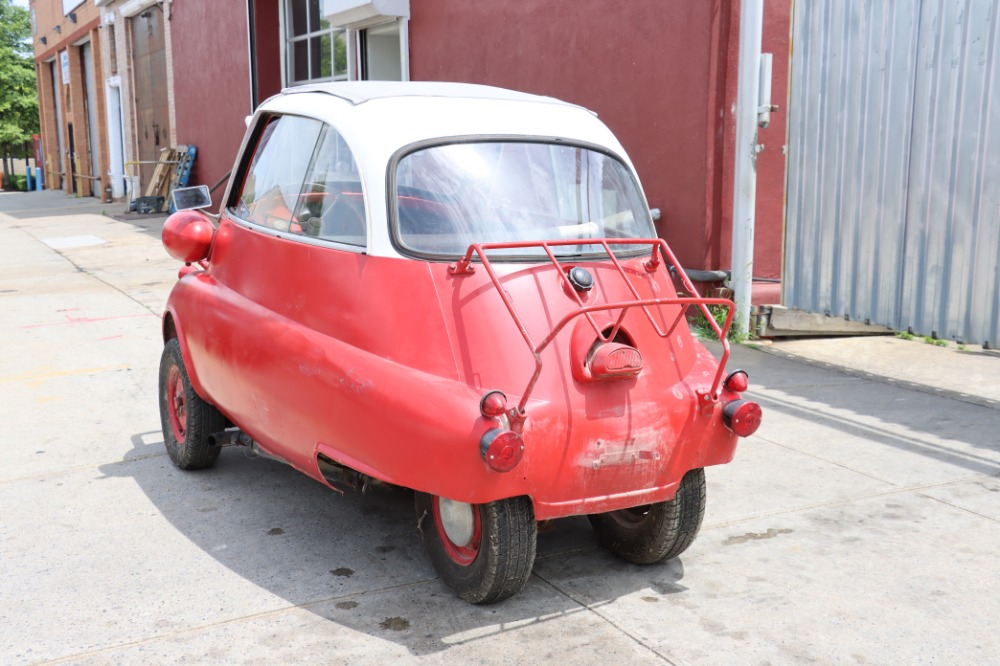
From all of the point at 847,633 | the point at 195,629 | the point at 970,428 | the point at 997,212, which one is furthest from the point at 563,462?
the point at 997,212

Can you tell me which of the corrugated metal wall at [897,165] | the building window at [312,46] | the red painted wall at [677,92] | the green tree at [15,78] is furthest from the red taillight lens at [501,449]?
the green tree at [15,78]

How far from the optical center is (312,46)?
55.1 ft

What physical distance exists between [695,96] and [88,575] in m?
6.63

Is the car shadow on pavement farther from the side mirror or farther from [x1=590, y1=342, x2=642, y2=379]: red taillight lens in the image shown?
the side mirror

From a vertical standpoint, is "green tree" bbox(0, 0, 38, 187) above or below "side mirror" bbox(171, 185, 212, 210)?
above

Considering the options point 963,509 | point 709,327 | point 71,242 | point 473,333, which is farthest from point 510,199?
point 71,242

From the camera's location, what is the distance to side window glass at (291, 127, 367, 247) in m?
4.09

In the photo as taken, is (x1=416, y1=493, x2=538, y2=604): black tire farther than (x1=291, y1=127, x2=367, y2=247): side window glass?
No

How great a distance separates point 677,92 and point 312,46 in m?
9.39

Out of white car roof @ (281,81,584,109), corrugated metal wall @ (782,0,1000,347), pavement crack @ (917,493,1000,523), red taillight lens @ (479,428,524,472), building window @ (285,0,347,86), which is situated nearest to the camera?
red taillight lens @ (479,428,524,472)

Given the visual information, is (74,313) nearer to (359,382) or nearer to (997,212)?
(359,382)

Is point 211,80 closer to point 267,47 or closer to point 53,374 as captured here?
point 267,47

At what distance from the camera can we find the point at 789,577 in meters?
4.07

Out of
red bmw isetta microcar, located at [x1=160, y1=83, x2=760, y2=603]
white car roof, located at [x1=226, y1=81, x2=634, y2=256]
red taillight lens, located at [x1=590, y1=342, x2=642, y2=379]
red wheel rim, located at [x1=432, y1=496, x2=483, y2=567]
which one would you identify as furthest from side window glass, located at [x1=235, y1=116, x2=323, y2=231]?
red taillight lens, located at [x1=590, y1=342, x2=642, y2=379]
